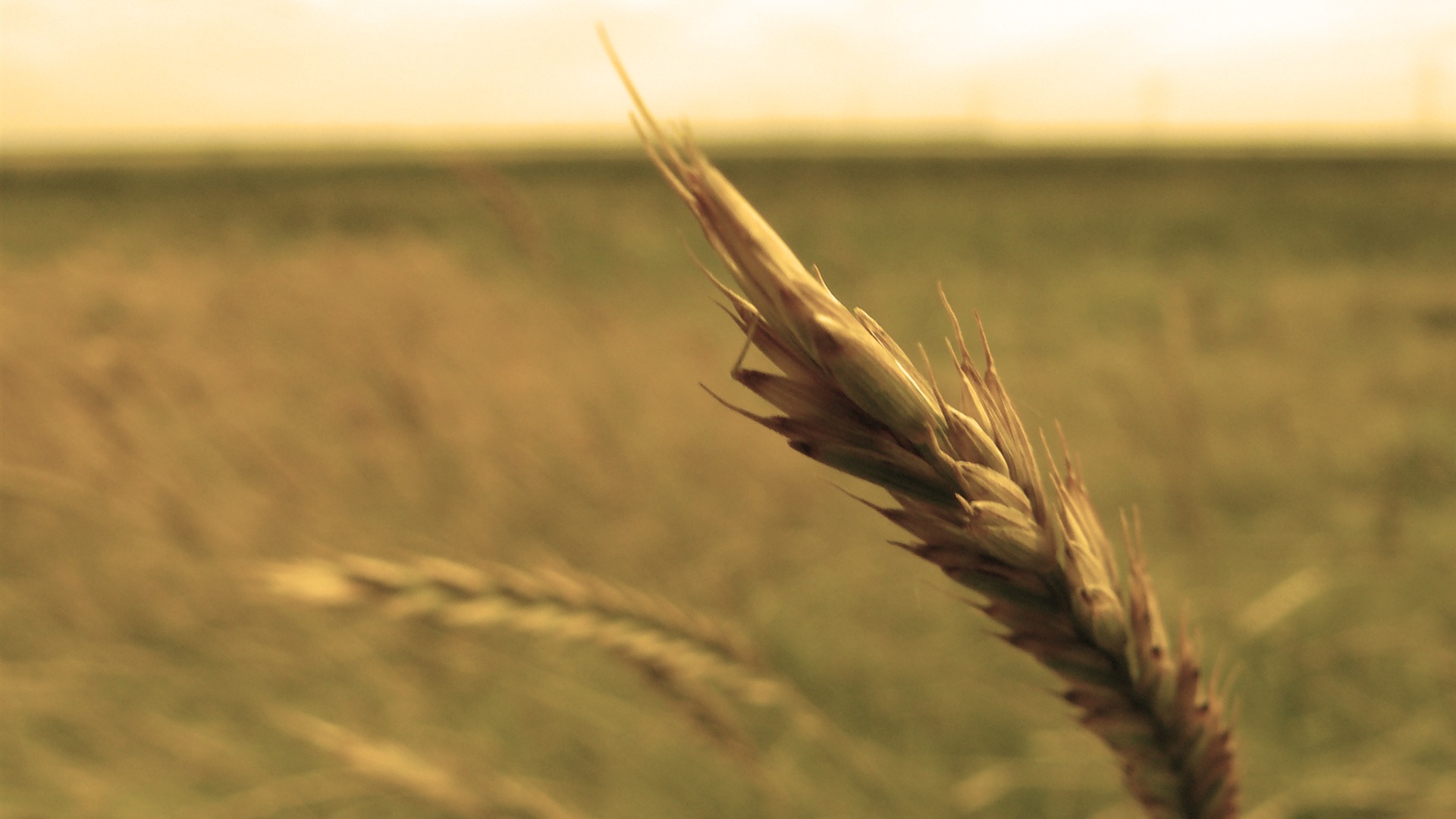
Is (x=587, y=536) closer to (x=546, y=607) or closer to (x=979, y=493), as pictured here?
(x=546, y=607)

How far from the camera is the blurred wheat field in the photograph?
31.5 inches

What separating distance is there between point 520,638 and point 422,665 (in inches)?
5.1

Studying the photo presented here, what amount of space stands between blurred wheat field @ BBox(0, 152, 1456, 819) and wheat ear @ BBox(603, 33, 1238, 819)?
3 centimetres

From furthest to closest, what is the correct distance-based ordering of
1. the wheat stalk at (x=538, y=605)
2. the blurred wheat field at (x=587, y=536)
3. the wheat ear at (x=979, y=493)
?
the blurred wheat field at (x=587, y=536)
the wheat stalk at (x=538, y=605)
the wheat ear at (x=979, y=493)

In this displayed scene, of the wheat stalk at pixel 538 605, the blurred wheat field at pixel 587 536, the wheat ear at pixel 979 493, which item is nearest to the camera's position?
the wheat ear at pixel 979 493

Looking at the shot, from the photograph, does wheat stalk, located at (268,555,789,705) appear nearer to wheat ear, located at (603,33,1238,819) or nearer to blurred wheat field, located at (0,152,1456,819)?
blurred wheat field, located at (0,152,1456,819)

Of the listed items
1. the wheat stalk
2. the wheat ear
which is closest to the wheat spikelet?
the wheat stalk

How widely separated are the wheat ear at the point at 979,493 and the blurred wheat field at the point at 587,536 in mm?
26

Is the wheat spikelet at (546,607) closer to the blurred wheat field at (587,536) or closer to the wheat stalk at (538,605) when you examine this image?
the wheat stalk at (538,605)

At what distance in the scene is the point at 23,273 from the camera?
2334 millimetres

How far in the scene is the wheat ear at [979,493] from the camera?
16 cm

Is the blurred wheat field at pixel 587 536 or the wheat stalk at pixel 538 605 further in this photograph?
the blurred wheat field at pixel 587 536

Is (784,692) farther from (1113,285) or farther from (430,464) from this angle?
(1113,285)

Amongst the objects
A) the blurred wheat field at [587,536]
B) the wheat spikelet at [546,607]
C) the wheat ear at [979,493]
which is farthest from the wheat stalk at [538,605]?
Answer: the wheat ear at [979,493]
